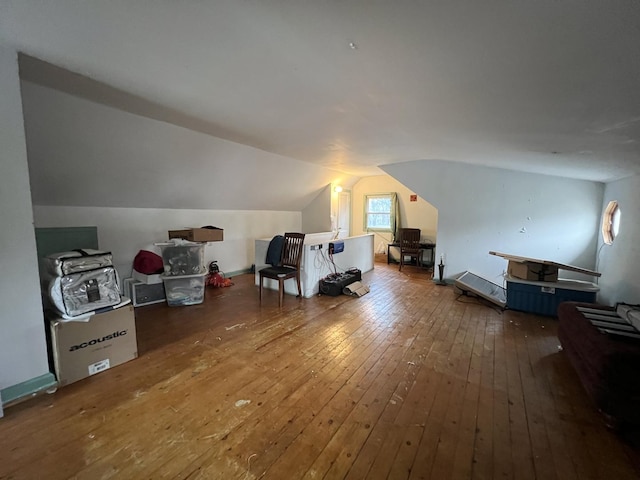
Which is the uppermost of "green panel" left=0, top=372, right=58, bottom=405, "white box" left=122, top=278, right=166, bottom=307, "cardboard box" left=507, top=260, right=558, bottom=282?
"cardboard box" left=507, top=260, right=558, bottom=282

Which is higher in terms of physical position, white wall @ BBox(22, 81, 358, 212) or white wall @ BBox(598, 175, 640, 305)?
white wall @ BBox(22, 81, 358, 212)

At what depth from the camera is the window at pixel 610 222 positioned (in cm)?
373

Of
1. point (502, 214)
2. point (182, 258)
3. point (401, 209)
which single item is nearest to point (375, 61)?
point (182, 258)

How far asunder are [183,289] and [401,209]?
5.79 metres

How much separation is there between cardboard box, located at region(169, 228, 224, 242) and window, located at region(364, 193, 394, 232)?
4796 mm

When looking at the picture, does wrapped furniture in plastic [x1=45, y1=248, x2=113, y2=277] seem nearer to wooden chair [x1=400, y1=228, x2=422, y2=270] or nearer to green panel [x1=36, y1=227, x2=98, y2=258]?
green panel [x1=36, y1=227, x2=98, y2=258]

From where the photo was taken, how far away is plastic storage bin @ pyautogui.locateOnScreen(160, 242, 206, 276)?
3.71 metres

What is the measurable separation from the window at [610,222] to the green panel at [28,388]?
645 centimetres

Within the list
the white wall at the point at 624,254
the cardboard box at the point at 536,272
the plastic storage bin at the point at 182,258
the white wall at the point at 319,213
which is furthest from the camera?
the white wall at the point at 319,213

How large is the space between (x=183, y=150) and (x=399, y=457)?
152 inches

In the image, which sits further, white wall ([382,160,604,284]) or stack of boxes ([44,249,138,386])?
white wall ([382,160,604,284])

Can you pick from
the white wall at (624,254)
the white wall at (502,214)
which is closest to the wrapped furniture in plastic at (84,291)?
the white wall at (502,214)

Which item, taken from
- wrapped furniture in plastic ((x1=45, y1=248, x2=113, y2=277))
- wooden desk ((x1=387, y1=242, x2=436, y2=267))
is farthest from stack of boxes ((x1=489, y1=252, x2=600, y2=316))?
wrapped furniture in plastic ((x1=45, y1=248, x2=113, y2=277))

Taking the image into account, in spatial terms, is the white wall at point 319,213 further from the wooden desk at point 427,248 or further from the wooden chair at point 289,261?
the wooden chair at point 289,261
